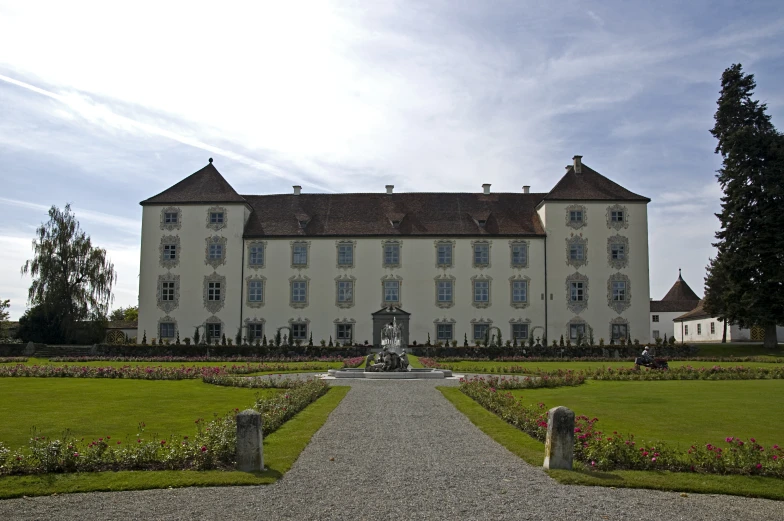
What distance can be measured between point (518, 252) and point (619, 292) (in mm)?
6547

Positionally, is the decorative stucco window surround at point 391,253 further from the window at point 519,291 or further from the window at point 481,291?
the window at point 519,291

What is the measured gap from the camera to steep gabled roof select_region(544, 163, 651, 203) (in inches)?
1745

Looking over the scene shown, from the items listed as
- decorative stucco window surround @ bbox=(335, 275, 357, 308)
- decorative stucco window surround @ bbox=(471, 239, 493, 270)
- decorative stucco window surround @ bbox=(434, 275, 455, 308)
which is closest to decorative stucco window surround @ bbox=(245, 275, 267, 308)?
decorative stucco window surround @ bbox=(335, 275, 357, 308)

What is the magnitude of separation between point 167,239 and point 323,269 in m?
10.00

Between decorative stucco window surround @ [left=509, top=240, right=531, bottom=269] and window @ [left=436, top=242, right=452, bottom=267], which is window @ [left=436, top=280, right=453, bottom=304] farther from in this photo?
decorative stucco window surround @ [left=509, top=240, right=531, bottom=269]

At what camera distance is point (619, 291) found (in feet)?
144

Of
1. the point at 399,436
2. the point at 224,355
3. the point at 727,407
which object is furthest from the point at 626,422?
the point at 224,355

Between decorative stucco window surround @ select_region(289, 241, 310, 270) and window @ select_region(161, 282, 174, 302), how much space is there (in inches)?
303

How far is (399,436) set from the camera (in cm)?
1178

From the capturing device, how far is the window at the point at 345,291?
44494mm

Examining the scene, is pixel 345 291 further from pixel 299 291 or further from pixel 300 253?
pixel 300 253

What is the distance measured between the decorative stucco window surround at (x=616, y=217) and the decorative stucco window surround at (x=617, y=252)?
67cm

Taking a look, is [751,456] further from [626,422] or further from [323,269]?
[323,269]

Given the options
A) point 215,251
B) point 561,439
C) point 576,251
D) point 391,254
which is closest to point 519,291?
point 576,251
